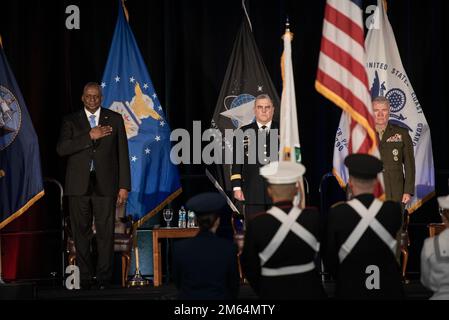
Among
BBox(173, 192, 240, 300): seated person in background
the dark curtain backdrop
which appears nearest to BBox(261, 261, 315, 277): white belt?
BBox(173, 192, 240, 300): seated person in background

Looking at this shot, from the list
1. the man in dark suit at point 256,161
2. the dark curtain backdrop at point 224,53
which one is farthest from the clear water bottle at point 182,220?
the man in dark suit at point 256,161

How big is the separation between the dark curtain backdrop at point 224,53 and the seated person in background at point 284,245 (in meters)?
4.77

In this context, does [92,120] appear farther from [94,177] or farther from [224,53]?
[224,53]

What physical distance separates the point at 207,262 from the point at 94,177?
139 inches

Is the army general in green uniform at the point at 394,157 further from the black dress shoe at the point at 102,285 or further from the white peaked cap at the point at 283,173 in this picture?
the white peaked cap at the point at 283,173

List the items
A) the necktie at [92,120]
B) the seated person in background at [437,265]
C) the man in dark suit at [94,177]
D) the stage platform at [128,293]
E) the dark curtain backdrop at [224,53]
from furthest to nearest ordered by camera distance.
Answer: the dark curtain backdrop at [224,53]
the necktie at [92,120]
the man in dark suit at [94,177]
the stage platform at [128,293]
the seated person in background at [437,265]

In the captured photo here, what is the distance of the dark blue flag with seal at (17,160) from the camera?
28.0ft

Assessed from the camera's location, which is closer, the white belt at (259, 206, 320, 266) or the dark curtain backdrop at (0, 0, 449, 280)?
the white belt at (259, 206, 320, 266)

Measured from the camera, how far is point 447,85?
9.66 meters

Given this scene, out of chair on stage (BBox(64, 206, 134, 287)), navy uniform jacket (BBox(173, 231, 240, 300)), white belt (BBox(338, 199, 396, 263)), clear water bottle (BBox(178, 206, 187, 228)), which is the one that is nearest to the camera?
navy uniform jacket (BBox(173, 231, 240, 300))

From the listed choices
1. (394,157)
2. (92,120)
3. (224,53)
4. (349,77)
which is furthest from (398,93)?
(92,120)

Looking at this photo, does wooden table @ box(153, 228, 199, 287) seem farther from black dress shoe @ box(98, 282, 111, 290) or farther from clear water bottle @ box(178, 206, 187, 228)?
black dress shoe @ box(98, 282, 111, 290)

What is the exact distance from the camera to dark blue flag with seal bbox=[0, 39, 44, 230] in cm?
855

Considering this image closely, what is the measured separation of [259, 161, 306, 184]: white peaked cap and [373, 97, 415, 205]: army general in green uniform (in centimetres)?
331
